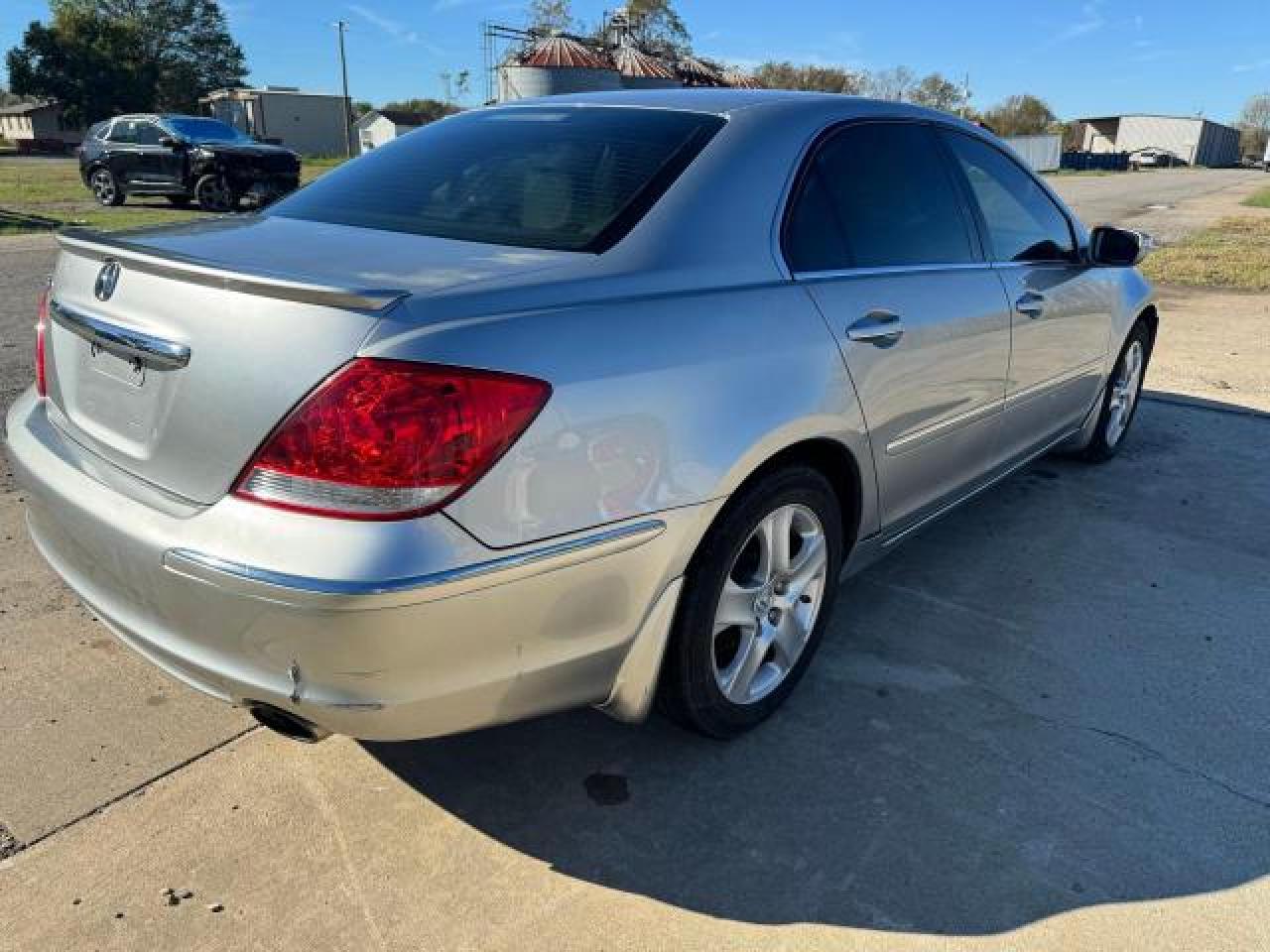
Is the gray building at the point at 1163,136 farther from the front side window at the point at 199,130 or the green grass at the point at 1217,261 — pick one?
the front side window at the point at 199,130

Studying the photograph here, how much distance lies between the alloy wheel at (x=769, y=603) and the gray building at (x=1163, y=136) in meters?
126

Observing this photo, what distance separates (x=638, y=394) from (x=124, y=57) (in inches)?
3187

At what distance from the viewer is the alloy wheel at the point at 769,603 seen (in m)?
2.48

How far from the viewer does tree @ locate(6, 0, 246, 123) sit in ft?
215

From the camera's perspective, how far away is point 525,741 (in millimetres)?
2564

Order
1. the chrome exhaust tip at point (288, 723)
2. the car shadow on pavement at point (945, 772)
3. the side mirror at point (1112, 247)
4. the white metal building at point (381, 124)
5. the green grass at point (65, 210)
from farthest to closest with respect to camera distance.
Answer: the white metal building at point (381, 124)
the green grass at point (65, 210)
the side mirror at point (1112, 247)
the car shadow on pavement at point (945, 772)
the chrome exhaust tip at point (288, 723)

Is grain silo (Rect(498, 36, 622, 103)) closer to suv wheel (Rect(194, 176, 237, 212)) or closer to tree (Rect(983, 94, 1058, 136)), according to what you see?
suv wheel (Rect(194, 176, 237, 212))

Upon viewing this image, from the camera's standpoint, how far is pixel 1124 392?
4.96m

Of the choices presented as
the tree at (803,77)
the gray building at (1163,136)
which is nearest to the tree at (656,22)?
the tree at (803,77)

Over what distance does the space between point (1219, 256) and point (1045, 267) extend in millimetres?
13448

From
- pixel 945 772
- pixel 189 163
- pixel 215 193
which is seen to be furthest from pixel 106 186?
pixel 945 772

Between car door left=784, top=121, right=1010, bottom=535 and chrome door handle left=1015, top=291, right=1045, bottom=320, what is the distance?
0.51 ft

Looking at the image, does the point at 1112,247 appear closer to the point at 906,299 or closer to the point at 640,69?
the point at 906,299

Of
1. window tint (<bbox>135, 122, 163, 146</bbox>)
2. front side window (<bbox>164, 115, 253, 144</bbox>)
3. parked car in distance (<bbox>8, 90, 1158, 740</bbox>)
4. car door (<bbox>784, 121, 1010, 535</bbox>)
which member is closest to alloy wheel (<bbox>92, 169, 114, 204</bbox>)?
window tint (<bbox>135, 122, 163, 146</bbox>)
